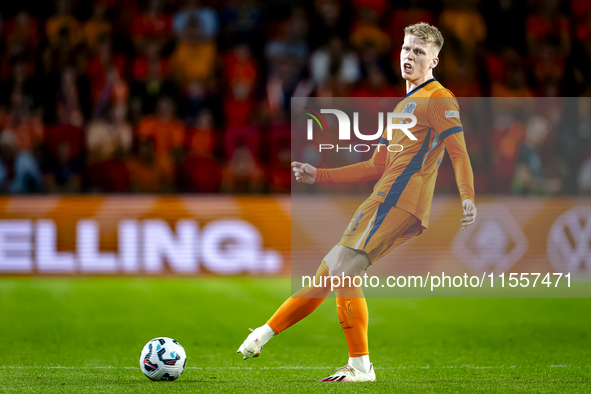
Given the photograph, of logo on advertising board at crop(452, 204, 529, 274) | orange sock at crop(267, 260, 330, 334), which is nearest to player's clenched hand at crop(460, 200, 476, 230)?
orange sock at crop(267, 260, 330, 334)

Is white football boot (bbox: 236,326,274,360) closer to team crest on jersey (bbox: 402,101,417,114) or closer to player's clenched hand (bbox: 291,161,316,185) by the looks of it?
player's clenched hand (bbox: 291,161,316,185)

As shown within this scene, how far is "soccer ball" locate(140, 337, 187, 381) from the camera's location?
4.98 meters

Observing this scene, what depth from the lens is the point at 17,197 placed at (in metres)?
10.1

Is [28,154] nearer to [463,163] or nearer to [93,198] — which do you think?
A: [93,198]

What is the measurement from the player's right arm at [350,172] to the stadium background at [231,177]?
142cm

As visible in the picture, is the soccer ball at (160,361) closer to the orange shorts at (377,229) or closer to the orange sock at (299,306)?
the orange sock at (299,306)

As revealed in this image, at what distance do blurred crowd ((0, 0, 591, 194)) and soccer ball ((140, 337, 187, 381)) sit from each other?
5.69 m

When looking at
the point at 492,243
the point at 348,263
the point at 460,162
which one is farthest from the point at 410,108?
the point at 492,243

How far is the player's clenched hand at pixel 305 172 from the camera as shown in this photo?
5.13 meters

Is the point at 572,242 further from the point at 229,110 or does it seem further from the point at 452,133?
the point at 452,133

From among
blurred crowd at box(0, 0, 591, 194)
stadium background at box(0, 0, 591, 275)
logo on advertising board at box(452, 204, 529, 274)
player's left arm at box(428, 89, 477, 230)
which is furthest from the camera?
blurred crowd at box(0, 0, 591, 194)

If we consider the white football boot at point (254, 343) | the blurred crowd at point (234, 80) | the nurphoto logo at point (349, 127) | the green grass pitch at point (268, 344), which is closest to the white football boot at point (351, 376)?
the green grass pitch at point (268, 344)

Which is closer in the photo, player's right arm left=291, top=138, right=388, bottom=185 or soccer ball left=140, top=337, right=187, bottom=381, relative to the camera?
soccer ball left=140, top=337, right=187, bottom=381

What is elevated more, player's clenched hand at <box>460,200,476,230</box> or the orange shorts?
player's clenched hand at <box>460,200,476,230</box>
